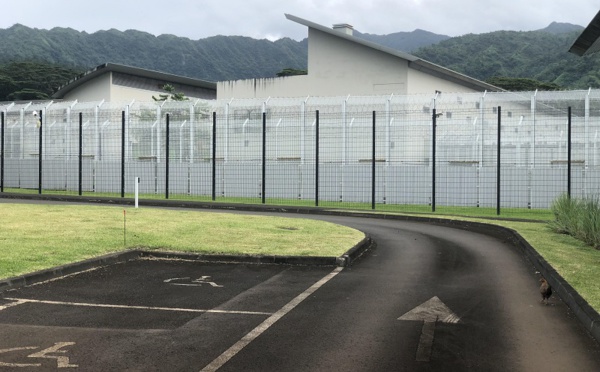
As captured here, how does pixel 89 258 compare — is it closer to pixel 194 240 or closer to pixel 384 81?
pixel 194 240

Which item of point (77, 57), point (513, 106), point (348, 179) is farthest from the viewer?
point (77, 57)

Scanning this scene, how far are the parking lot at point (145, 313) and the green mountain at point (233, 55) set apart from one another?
210ft

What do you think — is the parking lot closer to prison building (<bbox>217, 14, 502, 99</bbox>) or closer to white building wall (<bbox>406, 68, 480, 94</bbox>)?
white building wall (<bbox>406, 68, 480, 94</bbox>)

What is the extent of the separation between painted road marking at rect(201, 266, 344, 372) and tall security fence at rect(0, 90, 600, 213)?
12741mm

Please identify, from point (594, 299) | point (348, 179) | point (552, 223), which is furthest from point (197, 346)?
point (348, 179)

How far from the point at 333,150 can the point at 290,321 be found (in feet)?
57.6

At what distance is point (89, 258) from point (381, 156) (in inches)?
599

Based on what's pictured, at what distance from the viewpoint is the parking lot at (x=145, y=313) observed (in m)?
5.21

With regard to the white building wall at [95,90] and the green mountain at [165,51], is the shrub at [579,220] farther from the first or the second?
the green mountain at [165,51]

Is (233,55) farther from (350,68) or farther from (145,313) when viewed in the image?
(145,313)

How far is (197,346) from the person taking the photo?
217 inches

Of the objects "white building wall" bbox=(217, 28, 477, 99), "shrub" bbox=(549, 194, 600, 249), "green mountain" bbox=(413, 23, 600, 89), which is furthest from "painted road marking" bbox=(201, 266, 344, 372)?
"green mountain" bbox=(413, 23, 600, 89)

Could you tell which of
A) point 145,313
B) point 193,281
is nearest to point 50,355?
point 145,313

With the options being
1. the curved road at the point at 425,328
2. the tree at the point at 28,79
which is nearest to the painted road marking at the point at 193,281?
the curved road at the point at 425,328
